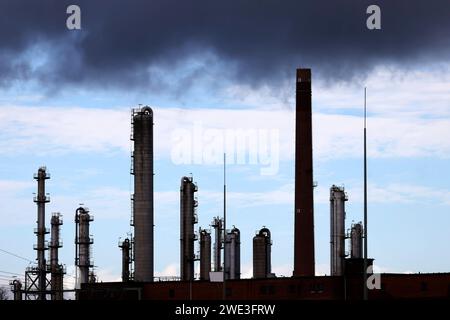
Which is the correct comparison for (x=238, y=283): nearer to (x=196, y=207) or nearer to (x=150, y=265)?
(x=150, y=265)

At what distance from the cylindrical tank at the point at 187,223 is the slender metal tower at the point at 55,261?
1490cm

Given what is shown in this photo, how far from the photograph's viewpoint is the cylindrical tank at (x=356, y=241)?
113 metres

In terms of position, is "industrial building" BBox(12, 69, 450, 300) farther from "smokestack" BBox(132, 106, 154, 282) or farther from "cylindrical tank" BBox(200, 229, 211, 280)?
"cylindrical tank" BBox(200, 229, 211, 280)

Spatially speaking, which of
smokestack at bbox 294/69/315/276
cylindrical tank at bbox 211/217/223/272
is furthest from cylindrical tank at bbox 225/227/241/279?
smokestack at bbox 294/69/315/276

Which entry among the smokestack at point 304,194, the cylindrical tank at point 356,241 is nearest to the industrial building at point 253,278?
the smokestack at point 304,194

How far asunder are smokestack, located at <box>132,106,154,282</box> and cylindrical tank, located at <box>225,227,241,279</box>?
22.6m

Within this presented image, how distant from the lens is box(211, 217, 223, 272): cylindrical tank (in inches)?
4471

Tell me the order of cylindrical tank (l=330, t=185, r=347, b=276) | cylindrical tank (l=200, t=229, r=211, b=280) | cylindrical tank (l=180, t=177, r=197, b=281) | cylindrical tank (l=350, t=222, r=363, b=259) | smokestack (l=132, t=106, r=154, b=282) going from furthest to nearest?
cylindrical tank (l=350, t=222, r=363, b=259) → cylindrical tank (l=200, t=229, r=211, b=280) → cylindrical tank (l=330, t=185, r=347, b=276) → cylindrical tank (l=180, t=177, r=197, b=281) → smokestack (l=132, t=106, r=154, b=282)

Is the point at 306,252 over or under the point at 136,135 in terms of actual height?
under
